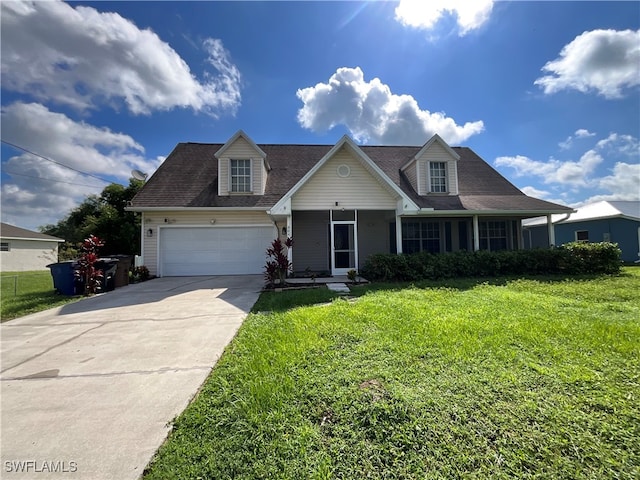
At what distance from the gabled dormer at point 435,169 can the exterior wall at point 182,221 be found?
787 cm

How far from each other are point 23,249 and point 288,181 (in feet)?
97.5

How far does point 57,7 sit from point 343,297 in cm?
1326

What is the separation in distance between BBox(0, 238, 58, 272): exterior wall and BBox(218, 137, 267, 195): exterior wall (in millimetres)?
22885

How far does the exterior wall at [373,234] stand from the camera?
560 inches

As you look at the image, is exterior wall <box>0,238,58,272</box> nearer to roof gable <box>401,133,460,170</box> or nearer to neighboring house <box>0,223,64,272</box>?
neighboring house <box>0,223,64,272</box>

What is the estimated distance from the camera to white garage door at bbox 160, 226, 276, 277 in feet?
43.1

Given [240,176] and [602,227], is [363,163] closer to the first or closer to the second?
[240,176]

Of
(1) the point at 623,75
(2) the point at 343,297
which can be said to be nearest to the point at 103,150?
(2) the point at 343,297

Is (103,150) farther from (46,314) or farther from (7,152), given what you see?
(46,314)

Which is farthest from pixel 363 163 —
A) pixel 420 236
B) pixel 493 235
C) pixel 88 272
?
pixel 88 272

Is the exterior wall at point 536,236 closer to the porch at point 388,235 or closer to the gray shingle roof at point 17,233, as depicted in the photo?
the porch at point 388,235

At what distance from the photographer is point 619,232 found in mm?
17438

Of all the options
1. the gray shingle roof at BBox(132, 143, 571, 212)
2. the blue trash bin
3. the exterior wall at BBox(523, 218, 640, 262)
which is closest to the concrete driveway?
the blue trash bin

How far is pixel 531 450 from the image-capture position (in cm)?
210
